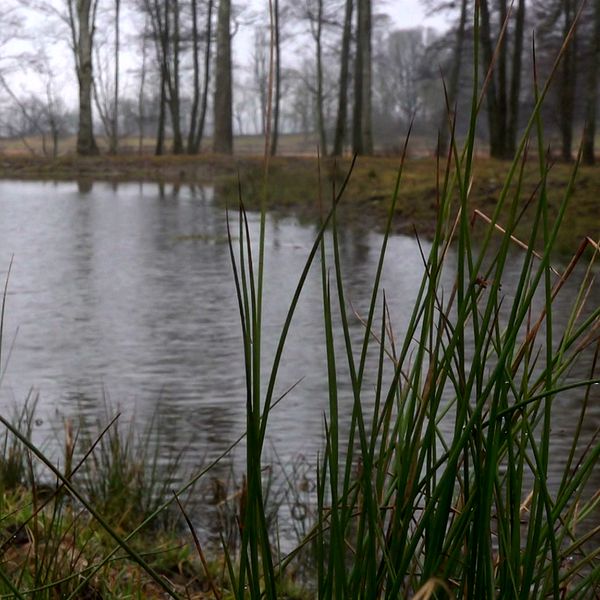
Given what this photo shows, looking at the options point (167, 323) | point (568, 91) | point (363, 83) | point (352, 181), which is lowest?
point (167, 323)

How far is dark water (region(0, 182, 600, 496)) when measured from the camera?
4133 mm

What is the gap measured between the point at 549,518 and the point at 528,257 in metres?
0.25

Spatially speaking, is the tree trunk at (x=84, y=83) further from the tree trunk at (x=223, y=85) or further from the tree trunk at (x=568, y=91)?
the tree trunk at (x=568, y=91)

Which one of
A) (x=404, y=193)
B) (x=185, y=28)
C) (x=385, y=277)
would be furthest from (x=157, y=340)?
(x=185, y=28)

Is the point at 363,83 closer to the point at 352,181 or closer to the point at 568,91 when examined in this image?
the point at 568,91

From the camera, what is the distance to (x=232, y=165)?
2414 cm

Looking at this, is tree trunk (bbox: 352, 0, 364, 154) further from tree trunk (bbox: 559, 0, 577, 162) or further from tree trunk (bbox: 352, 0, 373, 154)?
tree trunk (bbox: 559, 0, 577, 162)

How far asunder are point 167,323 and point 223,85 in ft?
71.1

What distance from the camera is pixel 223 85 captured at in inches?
1081

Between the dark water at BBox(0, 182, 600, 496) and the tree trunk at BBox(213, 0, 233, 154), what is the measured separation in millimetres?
14464

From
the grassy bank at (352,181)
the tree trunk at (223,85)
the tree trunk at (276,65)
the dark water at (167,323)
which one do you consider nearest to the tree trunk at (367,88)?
the tree trunk at (276,65)

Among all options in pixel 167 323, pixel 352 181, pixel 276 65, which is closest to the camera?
pixel 276 65

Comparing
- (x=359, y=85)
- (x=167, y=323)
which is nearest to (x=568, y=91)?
(x=359, y=85)

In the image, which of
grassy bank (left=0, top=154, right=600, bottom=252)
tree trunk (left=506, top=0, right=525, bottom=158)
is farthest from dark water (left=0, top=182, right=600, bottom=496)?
tree trunk (left=506, top=0, right=525, bottom=158)
